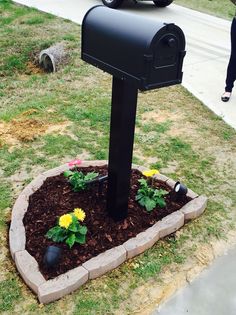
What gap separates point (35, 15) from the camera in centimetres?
814

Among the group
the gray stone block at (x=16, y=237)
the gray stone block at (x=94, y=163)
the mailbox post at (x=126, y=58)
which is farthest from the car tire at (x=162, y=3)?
the gray stone block at (x=16, y=237)

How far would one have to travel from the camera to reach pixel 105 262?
248cm

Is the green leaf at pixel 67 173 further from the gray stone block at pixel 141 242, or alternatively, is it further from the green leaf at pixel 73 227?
the gray stone block at pixel 141 242

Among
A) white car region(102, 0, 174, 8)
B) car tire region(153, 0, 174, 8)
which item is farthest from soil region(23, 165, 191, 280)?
car tire region(153, 0, 174, 8)

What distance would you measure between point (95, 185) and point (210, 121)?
2.00 m

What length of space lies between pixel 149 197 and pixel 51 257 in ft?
3.00

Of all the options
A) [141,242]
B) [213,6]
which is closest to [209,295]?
[141,242]

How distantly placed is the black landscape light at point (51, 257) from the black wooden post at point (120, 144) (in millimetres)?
513

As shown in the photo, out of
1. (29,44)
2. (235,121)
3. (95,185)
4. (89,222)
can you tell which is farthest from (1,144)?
(29,44)

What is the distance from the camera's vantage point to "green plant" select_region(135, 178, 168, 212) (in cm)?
290

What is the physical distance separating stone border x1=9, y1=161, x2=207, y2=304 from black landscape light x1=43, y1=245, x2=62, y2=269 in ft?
0.25

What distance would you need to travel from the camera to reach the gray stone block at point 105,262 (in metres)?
2.44

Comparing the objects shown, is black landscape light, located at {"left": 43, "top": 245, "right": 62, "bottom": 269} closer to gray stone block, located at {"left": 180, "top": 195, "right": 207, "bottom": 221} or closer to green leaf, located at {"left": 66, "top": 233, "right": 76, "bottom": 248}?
green leaf, located at {"left": 66, "top": 233, "right": 76, "bottom": 248}

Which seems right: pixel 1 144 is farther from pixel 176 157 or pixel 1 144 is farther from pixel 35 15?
pixel 35 15
